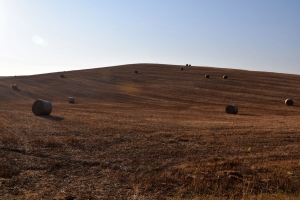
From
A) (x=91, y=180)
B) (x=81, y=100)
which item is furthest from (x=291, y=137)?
(x=81, y=100)

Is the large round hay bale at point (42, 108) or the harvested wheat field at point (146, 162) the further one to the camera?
the large round hay bale at point (42, 108)

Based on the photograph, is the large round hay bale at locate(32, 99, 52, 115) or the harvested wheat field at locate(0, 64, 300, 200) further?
the large round hay bale at locate(32, 99, 52, 115)

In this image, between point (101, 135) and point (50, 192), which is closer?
point (50, 192)

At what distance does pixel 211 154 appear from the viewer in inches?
412

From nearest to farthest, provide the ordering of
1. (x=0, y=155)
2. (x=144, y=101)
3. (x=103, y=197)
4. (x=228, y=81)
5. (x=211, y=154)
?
1. (x=103, y=197)
2. (x=0, y=155)
3. (x=211, y=154)
4. (x=144, y=101)
5. (x=228, y=81)

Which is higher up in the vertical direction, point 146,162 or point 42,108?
point 42,108

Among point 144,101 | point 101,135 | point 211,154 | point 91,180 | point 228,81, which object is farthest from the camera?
point 228,81

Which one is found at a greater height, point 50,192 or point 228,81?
point 228,81

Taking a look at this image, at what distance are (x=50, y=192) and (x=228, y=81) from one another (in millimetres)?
46148

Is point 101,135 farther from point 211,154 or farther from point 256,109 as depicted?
point 256,109

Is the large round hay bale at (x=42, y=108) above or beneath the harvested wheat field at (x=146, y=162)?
above

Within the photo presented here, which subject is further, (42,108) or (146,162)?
(42,108)

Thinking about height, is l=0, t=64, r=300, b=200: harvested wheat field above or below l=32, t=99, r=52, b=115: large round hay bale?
below

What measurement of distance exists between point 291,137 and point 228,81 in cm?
3726
